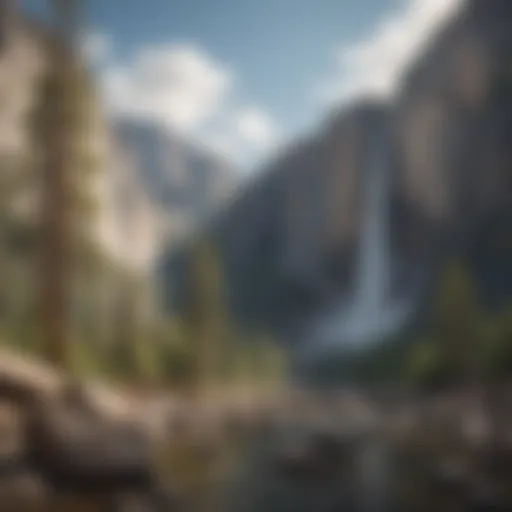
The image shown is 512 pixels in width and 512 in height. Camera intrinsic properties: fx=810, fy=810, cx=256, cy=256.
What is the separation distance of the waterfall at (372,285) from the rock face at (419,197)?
0.34 ft

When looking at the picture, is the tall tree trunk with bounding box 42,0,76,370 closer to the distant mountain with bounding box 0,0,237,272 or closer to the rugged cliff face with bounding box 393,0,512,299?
the distant mountain with bounding box 0,0,237,272

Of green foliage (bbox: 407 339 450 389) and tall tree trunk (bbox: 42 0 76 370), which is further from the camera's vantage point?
green foliage (bbox: 407 339 450 389)

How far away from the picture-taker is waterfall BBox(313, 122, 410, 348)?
5316 mm

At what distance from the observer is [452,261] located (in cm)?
543

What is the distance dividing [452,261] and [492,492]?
1564mm

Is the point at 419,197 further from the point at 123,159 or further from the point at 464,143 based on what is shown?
the point at 123,159

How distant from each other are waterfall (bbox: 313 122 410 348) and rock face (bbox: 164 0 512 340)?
10 cm

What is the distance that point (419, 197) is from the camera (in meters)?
6.21

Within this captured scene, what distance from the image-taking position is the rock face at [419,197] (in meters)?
5.12

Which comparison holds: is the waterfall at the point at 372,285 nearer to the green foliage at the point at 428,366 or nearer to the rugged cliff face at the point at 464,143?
the rugged cliff face at the point at 464,143

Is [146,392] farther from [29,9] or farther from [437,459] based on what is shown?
[29,9]

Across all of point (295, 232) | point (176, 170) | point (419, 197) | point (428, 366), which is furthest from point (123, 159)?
point (419, 197)

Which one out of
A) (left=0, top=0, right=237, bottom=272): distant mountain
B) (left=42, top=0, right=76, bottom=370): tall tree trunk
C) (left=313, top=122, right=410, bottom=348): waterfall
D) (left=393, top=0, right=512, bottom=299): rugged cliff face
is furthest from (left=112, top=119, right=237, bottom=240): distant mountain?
(left=393, top=0, right=512, bottom=299): rugged cliff face

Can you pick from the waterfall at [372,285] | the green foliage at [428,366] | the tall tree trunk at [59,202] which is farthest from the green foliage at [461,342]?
the tall tree trunk at [59,202]
